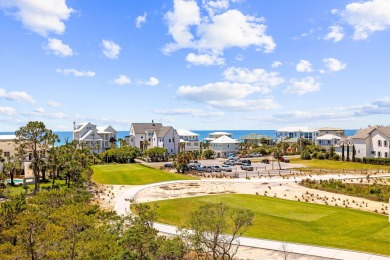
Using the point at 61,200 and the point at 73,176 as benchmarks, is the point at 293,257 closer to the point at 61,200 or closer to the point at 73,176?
Result: the point at 61,200

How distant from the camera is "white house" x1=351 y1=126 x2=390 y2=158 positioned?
84.0 meters

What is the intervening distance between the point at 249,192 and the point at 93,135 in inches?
Result: 2867

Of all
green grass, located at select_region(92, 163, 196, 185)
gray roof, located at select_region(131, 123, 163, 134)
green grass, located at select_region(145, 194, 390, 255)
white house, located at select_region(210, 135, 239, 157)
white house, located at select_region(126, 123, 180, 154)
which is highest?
gray roof, located at select_region(131, 123, 163, 134)

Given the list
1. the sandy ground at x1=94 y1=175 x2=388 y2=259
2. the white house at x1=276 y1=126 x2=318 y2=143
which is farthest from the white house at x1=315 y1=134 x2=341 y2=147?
the sandy ground at x1=94 y1=175 x2=388 y2=259

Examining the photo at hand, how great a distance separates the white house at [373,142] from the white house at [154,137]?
5240cm

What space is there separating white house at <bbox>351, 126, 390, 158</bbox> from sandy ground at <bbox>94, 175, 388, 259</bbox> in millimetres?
26668

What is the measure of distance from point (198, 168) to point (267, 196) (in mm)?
30443

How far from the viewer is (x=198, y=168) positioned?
3002 inches

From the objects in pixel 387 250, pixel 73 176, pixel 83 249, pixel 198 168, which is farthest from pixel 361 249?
pixel 198 168

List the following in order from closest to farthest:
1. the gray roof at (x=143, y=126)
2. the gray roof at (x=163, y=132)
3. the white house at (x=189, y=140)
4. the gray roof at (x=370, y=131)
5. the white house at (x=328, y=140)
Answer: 1. the gray roof at (x=370, y=131)
2. the gray roof at (x=163, y=132)
3. the white house at (x=328, y=140)
4. the white house at (x=189, y=140)
5. the gray roof at (x=143, y=126)

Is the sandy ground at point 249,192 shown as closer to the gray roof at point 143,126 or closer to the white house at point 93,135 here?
the white house at point 93,135

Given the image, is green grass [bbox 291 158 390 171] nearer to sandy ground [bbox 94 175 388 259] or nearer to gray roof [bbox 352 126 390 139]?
gray roof [bbox 352 126 390 139]

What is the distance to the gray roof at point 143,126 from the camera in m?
117

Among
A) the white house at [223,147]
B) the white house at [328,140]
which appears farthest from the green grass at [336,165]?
the white house at [223,147]
